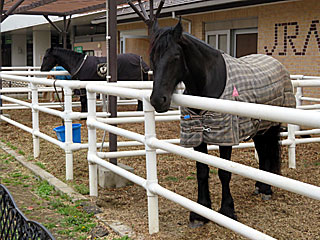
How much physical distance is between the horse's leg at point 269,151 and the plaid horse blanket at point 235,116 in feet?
1.56

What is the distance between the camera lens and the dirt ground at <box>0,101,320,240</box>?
3906mm

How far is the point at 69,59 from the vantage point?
10.9 meters

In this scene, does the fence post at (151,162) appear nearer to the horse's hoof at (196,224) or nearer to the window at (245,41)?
the horse's hoof at (196,224)

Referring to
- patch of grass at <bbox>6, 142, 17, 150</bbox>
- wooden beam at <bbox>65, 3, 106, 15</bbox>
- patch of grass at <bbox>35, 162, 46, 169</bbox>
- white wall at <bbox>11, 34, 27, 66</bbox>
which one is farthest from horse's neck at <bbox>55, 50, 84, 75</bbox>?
white wall at <bbox>11, 34, 27, 66</bbox>

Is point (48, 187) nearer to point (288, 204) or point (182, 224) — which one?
point (182, 224)

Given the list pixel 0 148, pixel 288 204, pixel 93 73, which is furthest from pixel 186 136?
pixel 93 73

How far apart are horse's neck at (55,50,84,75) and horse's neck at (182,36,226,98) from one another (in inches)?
289

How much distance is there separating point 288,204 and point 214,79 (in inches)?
64.8

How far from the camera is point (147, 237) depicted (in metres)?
3.81

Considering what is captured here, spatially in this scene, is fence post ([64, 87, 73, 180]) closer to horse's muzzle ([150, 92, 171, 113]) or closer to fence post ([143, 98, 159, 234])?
fence post ([143, 98, 159, 234])

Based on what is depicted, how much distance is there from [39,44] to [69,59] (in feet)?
49.9

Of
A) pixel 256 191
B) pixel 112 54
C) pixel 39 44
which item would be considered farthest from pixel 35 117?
pixel 39 44

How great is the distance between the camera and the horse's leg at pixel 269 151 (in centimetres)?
496

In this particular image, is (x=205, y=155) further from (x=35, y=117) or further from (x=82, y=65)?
(x=82, y=65)
